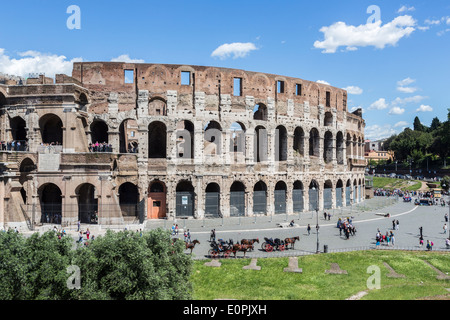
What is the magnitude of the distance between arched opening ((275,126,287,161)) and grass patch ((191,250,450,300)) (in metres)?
18.6

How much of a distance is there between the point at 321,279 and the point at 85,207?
73.3 ft

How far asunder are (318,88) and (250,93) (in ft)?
35.1

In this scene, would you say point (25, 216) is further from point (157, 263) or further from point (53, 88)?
point (157, 263)

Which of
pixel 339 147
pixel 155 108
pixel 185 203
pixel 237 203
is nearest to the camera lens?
pixel 185 203

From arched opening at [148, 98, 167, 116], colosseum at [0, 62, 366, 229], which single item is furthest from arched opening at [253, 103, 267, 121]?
arched opening at [148, 98, 167, 116]

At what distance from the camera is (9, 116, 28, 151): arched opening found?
32.3m

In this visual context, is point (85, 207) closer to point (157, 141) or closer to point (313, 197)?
point (157, 141)

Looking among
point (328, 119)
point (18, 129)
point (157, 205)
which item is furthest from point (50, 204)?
point (328, 119)

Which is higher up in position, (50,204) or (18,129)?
(18,129)

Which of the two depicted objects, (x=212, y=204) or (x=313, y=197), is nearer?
(x=212, y=204)

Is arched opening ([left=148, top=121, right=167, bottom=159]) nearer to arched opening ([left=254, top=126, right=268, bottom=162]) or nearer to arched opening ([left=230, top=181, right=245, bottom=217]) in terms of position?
arched opening ([left=230, top=181, right=245, bottom=217])

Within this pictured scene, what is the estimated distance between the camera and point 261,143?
39000 millimetres

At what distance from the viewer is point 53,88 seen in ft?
103

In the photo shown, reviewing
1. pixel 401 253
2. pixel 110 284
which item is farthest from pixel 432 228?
pixel 110 284
